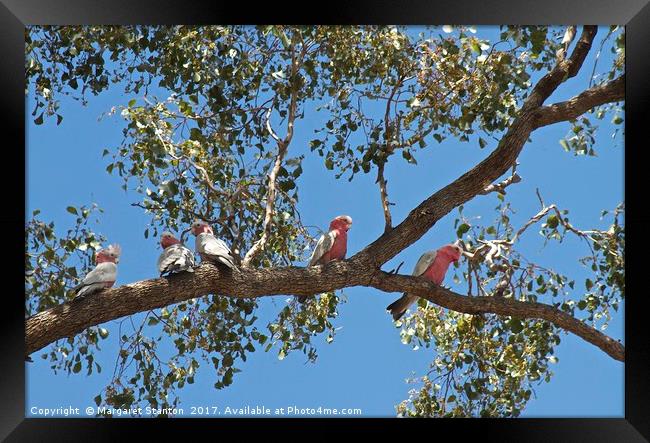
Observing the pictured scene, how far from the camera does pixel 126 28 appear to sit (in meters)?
4.47

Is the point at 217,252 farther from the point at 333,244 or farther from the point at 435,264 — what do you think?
the point at 435,264

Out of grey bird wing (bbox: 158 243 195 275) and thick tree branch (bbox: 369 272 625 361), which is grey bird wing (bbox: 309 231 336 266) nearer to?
thick tree branch (bbox: 369 272 625 361)

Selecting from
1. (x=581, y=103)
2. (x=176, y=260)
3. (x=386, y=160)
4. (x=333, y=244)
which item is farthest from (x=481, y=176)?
(x=176, y=260)

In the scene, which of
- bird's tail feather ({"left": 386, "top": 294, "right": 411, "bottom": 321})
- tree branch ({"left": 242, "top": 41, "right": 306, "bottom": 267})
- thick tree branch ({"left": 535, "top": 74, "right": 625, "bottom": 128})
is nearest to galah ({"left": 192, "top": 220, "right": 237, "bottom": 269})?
tree branch ({"left": 242, "top": 41, "right": 306, "bottom": 267})

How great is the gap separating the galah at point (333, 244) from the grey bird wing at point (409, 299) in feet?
1.42

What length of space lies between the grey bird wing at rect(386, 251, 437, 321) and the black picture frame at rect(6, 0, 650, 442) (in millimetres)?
809

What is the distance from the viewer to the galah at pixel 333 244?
168 inches

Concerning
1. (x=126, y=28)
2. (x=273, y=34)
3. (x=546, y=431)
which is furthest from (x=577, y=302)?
(x=126, y=28)

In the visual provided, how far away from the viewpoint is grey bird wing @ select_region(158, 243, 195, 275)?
3.57m

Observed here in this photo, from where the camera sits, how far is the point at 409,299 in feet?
13.9
